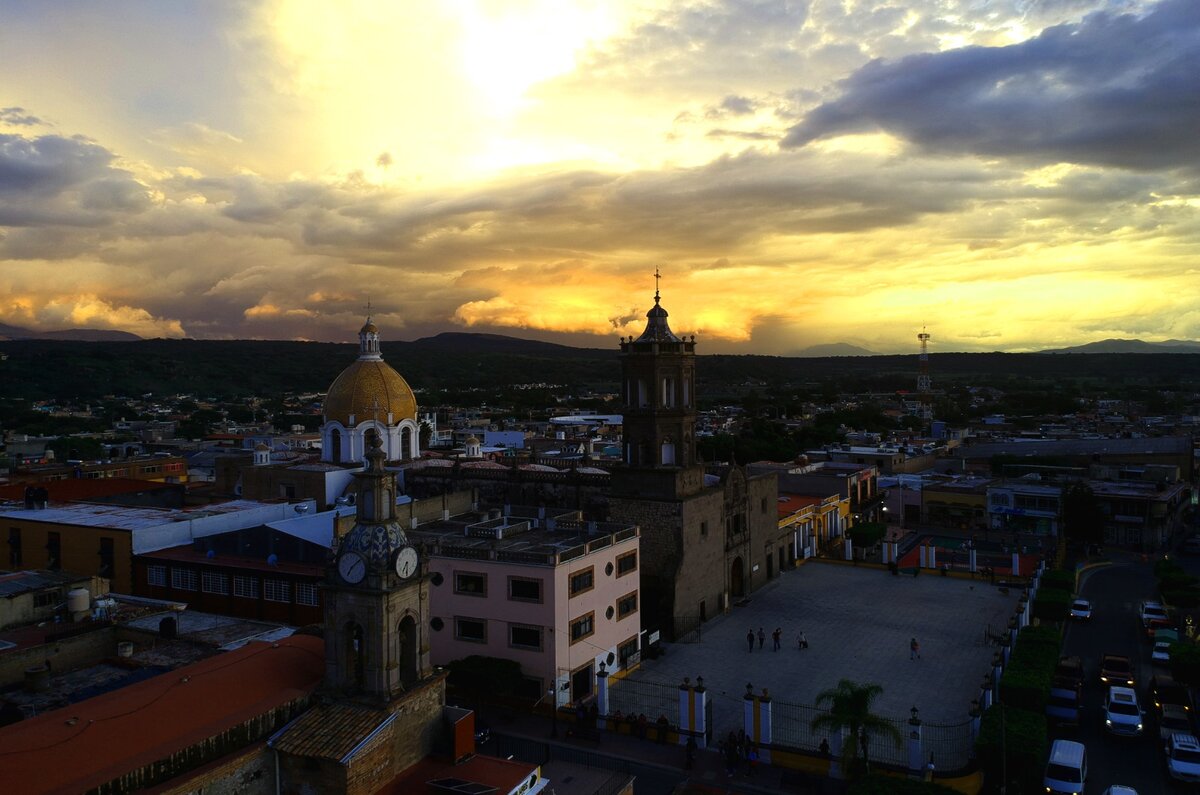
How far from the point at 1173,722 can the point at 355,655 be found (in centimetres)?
2017

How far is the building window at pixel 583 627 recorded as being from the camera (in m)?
24.7

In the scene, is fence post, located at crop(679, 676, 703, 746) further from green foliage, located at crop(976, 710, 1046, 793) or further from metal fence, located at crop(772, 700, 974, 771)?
green foliage, located at crop(976, 710, 1046, 793)

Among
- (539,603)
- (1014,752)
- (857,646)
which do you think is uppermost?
(539,603)

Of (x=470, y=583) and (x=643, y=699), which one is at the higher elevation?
(x=470, y=583)

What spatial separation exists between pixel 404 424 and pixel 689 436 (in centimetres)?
1921

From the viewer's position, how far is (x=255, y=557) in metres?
29.5

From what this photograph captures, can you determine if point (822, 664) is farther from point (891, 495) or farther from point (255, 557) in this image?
point (891, 495)

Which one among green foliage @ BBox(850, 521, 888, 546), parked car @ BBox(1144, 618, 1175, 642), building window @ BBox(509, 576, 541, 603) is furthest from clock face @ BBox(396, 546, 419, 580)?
green foliage @ BBox(850, 521, 888, 546)

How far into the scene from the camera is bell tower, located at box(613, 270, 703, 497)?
105 ft

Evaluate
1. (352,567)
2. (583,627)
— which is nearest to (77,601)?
(352,567)

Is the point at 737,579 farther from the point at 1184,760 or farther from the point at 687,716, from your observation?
the point at 1184,760

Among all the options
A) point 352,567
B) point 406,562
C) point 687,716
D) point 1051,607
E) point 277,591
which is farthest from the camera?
point 1051,607

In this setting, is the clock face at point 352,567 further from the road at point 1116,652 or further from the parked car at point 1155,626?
the parked car at point 1155,626

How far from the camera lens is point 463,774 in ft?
48.2
